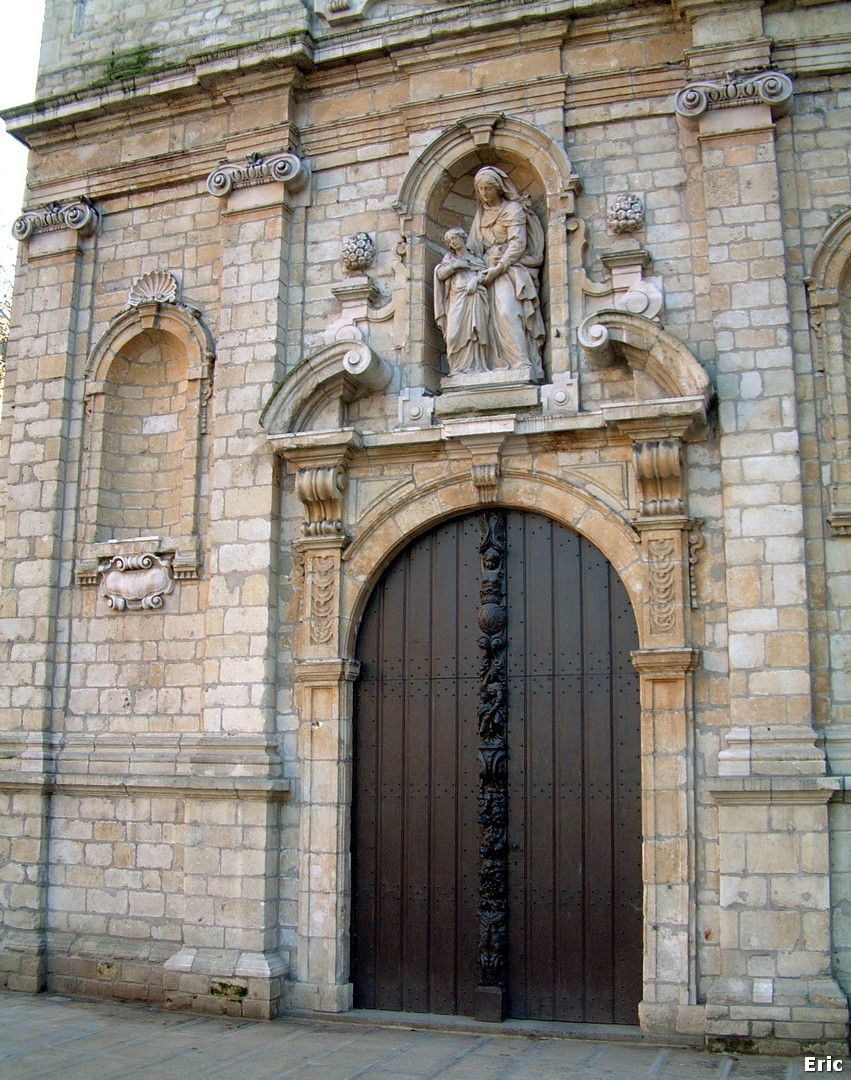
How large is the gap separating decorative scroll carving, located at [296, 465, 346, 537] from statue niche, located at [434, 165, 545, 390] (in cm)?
108

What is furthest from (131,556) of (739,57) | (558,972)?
(739,57)

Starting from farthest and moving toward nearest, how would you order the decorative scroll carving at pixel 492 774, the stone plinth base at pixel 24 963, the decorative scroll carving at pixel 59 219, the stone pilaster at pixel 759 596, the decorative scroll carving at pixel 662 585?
Result: the decorative scroll carving at pixel 59 219 → the stone plinth base at pixel 24 963 → the decorative scroll carving at pixel 492 774 → the decorative scroll carving at pixel 662 585 → the stone pilaster at pixel 759 596

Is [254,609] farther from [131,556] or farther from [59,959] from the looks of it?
[59,959]

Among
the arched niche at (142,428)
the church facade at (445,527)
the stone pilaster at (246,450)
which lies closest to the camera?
the church facade at (445,527)

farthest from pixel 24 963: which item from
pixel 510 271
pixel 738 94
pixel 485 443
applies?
pixel 738 94

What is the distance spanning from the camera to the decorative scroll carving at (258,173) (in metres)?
9.37

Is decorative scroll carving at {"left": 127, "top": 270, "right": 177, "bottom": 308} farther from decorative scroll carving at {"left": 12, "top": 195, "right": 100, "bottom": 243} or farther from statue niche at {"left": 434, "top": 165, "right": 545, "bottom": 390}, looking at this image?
statue niche at {"left": 434, "top": 165, "right": 545, "bottom": 390}

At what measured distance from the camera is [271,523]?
8898 mm

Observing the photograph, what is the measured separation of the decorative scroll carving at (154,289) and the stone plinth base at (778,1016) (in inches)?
264

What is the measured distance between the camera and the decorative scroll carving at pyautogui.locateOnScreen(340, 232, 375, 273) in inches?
360

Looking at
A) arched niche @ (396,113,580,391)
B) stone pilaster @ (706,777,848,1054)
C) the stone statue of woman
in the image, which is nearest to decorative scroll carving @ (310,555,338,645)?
arched niche @ (396,113,580,391)

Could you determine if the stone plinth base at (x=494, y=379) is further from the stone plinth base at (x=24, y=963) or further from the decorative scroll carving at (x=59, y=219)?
the stone plinth base at (x=24, y=963)

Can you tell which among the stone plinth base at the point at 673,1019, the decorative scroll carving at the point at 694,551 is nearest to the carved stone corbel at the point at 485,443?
the decorative scroll carving at the point at 694,551

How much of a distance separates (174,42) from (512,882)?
7.44m
